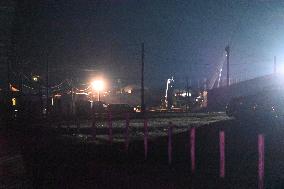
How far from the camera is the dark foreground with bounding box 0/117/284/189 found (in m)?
11.1

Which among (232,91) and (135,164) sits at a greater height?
(232,91)

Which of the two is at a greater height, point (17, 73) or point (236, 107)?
point (17, 73)

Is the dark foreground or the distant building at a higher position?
the distant building

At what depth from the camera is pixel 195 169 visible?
1337cm

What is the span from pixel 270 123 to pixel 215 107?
42244 mm

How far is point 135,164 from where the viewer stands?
14.6 metres

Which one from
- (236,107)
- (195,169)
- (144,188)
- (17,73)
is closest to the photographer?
(144,188)

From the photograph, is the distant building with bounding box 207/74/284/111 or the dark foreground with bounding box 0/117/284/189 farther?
the distant building with bounding box 207/74/284/111

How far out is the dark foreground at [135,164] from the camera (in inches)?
435

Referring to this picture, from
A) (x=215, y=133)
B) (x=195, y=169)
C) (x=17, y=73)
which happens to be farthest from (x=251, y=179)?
(x=17, y=73)

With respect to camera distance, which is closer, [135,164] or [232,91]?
[135,164]

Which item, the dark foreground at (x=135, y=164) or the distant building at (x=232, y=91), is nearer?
the dark foreground at (x=135, y=164)

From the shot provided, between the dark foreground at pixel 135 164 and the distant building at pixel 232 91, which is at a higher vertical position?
the distant building at pixel 232 91

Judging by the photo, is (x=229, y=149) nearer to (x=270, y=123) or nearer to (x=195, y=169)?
(x=195, y=169)
